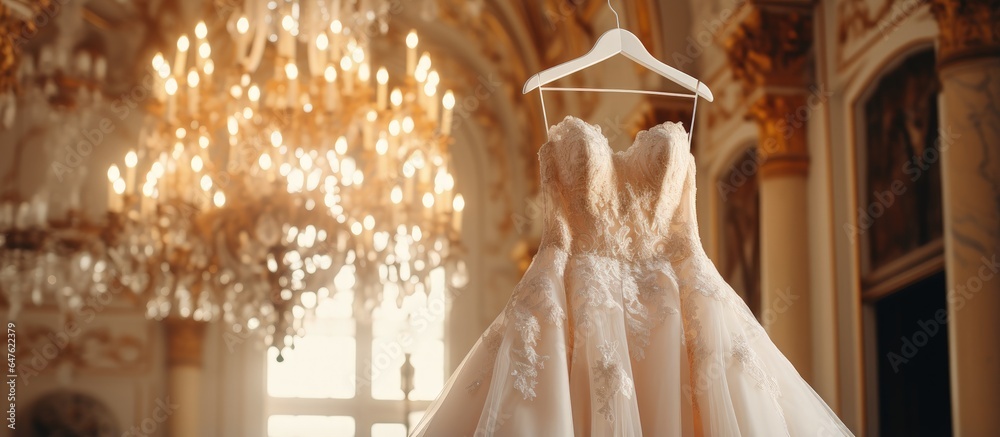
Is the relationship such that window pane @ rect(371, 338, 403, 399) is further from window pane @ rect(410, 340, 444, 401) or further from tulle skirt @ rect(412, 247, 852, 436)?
tulle skirt @ rect(412, 247, 852, 436)

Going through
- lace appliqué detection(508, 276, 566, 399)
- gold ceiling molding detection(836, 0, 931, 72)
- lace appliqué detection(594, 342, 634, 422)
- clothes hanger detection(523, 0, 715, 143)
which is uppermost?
gold ceiling molding detection(836, 0, 931, 72)

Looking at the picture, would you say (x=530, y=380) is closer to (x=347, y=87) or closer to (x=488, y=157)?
(x=347, y=87)

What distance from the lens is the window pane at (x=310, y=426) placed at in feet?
43.2

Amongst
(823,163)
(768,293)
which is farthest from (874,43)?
(768,293)

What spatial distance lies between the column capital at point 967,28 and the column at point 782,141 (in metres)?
1.98

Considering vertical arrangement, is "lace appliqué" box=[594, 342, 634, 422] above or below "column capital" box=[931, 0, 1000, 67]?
below

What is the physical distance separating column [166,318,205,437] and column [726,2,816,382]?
7.30 meters

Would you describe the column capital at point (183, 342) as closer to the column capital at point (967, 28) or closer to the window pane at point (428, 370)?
the window pane at point (428, 370)

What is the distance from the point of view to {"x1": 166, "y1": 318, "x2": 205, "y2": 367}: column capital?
12.8 m

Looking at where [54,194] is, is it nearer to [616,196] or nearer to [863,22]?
[863,22]

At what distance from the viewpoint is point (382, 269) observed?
24.8ft

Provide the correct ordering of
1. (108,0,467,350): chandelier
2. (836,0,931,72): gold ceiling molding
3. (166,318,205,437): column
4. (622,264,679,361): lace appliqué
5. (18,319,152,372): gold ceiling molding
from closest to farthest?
(622,264,679,361): lace appliqué < (836,0,931,72): gold ceiling molding < (108,0,467,350): chandelier < (18,319,152,372): gold ceiling molding < (166,318,205,437): column

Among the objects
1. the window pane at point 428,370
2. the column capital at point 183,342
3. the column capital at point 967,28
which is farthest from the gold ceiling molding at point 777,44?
the column capital at point 183,342

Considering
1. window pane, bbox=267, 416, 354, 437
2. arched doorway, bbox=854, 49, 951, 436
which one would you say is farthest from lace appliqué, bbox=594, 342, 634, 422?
window pane, bbox=267, 416, 354, 437
